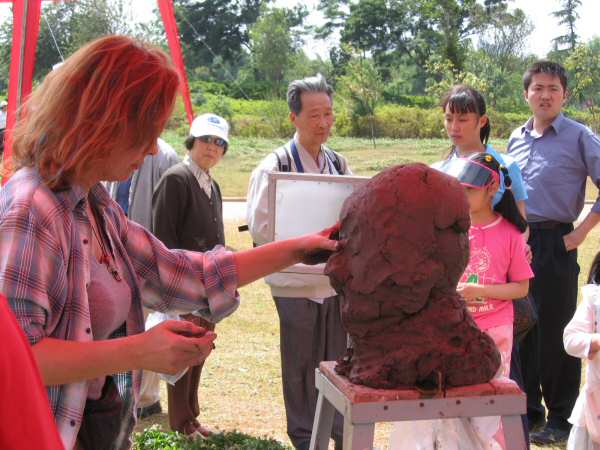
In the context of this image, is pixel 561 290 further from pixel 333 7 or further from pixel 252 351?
pixel 333 7

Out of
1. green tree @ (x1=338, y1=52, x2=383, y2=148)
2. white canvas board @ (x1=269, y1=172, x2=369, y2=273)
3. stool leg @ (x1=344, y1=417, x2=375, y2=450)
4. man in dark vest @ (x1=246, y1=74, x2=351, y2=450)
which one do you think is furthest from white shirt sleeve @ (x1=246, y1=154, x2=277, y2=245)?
green tree @ (x1=338, y1=52, x2=383, y2=148)

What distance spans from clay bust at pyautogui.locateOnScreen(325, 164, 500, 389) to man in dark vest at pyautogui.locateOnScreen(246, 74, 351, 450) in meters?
1.59

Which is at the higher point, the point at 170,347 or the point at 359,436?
the point at 170,347

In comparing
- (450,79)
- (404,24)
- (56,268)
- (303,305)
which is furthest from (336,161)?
(404,24)

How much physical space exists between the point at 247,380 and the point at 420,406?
12.6 ft

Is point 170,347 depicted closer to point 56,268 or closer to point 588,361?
point 56,268

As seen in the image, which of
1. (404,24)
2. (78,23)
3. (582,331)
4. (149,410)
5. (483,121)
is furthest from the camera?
(404,24)

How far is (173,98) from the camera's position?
85.7 inches

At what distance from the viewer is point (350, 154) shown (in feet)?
78.7

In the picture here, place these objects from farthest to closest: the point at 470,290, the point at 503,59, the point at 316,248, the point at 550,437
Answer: the point at 503,59 → the point at 550,437 → the point at 470,290 → the point at 316,248

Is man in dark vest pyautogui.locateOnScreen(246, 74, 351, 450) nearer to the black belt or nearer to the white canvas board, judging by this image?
the white canvas board

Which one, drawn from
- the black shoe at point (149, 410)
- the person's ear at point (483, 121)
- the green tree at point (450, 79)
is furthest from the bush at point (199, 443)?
the green tree at point (450, 79)

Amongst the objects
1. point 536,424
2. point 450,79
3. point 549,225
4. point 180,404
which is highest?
point 450,79

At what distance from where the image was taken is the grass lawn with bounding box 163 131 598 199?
20.5 meters
